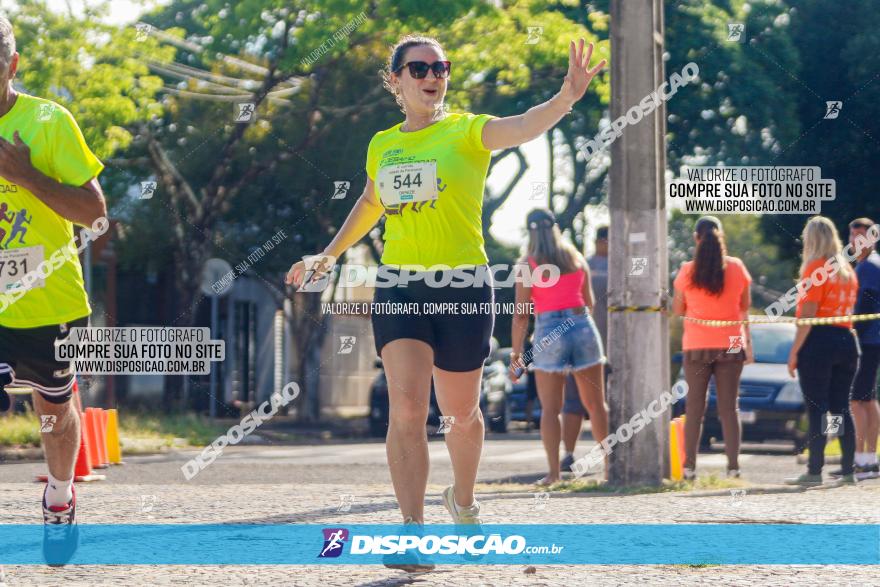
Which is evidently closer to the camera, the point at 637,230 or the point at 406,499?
the point at 406,499

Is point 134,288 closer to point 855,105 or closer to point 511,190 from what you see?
point 511,190

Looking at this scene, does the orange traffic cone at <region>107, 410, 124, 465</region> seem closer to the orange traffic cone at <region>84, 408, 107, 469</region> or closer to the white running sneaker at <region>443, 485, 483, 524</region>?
the orange traffic cone at <region>84, 408, 107, 469</region>

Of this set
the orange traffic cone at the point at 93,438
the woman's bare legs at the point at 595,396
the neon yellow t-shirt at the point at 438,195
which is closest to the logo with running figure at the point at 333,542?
the neon yellow t-shirt at the point at 438,195

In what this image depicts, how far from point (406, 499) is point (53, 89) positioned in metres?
15.8

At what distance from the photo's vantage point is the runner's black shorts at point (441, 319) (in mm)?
5688

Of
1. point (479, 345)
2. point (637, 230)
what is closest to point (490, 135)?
point (479, 345)

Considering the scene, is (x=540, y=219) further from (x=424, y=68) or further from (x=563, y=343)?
(x=424, y=68)

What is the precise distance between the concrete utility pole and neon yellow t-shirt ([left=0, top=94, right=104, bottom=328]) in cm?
470

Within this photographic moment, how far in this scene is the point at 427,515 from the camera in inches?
291

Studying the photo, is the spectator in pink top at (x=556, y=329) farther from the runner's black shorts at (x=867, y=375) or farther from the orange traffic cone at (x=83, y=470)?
the orange traffic cone at (x=83, y=470)

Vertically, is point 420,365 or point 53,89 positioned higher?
point 53,89

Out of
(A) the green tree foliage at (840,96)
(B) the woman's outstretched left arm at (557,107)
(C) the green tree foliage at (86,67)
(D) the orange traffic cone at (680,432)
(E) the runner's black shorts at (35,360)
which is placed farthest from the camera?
(A) the green tree foliage at (840,96)

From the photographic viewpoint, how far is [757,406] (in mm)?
16203

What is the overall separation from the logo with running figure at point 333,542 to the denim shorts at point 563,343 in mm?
3890
